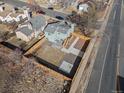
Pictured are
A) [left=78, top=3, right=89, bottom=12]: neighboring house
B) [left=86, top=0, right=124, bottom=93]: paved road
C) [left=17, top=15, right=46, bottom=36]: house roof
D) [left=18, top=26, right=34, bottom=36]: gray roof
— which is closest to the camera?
[left=86, top=0, right=124, bottom=93]: paved road

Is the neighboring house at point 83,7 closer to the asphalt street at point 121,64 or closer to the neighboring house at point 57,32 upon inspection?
the asphalt street at point 121,64

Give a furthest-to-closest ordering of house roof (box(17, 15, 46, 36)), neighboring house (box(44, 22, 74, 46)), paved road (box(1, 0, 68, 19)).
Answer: paved road (box(1, 0, 68, 19)), house roof (box(17, 15, 46, 36)), neighboring house (box(44, 22, 74, 46))

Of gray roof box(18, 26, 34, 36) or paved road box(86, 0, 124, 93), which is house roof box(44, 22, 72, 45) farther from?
paved road box(86, 0, 124, 93)

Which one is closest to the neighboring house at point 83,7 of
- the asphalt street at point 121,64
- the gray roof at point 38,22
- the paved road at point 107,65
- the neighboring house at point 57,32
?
the paved road at point 107,65

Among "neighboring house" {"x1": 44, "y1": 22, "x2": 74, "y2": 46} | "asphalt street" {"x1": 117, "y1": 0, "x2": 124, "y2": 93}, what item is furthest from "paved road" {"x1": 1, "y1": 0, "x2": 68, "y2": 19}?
"asphalt street" {"x1": 117, "y1": 0, "x2": 124, "y2": 93}

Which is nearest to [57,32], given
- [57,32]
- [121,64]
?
[57,32]

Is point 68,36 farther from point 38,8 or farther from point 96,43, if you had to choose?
point 38,8

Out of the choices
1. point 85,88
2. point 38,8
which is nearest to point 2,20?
point 38,8
